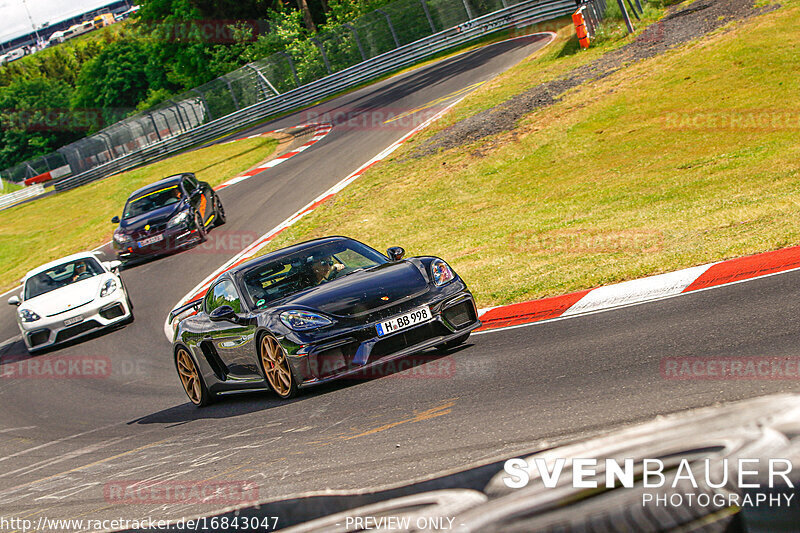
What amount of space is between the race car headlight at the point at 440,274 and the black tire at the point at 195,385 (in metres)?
2.79

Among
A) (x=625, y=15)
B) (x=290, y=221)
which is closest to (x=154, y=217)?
(x=290, y=221)

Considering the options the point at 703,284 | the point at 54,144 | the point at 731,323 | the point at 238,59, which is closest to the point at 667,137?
the point at 703,284

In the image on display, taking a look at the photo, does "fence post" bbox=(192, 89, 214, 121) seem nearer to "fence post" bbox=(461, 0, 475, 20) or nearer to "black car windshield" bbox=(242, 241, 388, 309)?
"fence post" bbox=(461, 0, 475, 20)

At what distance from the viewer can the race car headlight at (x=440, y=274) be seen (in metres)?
7.55

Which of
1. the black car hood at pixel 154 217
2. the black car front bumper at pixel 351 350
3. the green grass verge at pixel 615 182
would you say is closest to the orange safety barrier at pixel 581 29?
the green grass verge at pixel 615 182

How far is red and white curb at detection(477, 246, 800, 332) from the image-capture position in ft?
24.4

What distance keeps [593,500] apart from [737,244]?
698 cm

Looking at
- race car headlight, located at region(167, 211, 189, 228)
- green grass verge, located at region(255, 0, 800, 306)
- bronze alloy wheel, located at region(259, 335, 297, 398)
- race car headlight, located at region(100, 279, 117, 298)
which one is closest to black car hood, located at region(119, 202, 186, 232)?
race car headlight, located at region(167, 211, 189, 228)

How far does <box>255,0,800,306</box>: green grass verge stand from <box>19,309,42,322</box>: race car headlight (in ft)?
15.5

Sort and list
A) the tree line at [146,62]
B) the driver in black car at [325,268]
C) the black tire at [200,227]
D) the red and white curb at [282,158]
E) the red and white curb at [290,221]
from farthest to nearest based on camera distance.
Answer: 1. the tree line at [146,62]
2. the red and white curb at [282,158]
3. the black tire at [200,227]
4. the red and white curb at [290,221]
5. the driver in black car at [325,268]

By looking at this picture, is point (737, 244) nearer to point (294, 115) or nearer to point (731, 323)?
point (731, 323)

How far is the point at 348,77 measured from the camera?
3944 centimetres

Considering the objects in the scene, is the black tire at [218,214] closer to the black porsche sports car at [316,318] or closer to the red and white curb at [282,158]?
the red and white curb at [282,158]

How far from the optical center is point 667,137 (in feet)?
52.2
